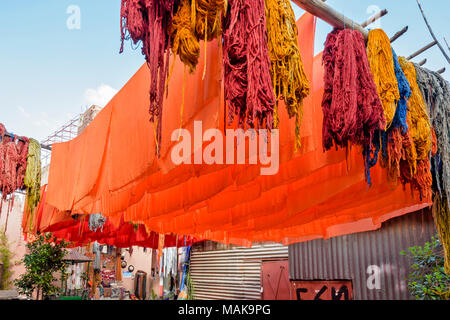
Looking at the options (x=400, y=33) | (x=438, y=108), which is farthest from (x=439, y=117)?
(x=400, y=33)

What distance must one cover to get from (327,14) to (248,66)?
0.96m

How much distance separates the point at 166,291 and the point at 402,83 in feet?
42.0

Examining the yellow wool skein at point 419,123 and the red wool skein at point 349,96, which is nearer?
the red wool skein at point 349,96

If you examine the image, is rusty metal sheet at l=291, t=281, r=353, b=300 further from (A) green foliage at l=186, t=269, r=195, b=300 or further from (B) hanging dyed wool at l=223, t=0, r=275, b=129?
(B) hanging dyed wool at l=223, t=0, r=275, b=129

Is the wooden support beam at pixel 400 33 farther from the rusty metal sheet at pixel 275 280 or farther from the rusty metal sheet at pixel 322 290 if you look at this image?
the rusty metal sheet at pixel 275 280

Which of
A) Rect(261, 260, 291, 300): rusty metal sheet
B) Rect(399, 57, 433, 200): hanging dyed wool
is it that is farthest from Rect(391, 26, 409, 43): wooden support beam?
Rect(261, 260, 291, 300): rusty metal sheet

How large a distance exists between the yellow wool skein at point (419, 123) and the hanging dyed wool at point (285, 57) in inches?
40.5

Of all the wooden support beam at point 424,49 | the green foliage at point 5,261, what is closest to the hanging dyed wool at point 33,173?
the wooden support beam at point 424,49

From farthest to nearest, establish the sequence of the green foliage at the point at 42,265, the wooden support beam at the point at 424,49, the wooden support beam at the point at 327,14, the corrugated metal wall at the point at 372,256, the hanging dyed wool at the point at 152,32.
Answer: the green foliage at the point at 42,265, the corrugated metal wall at the point at 372,256, the wooden support beam at the point at 424,49, the wooden support beam at the point at 327,14, the hanging dyed wool at the point at 152,32

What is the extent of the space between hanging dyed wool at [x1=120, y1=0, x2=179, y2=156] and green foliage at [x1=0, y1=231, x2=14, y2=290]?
45.8ft

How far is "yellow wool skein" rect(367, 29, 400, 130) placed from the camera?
1.91 metres

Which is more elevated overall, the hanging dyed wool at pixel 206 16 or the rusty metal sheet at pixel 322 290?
the hanging dyed wool at pixel 206 16

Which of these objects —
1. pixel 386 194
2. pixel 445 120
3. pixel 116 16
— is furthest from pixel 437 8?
pixel 116 16

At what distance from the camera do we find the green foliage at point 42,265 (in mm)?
7461
